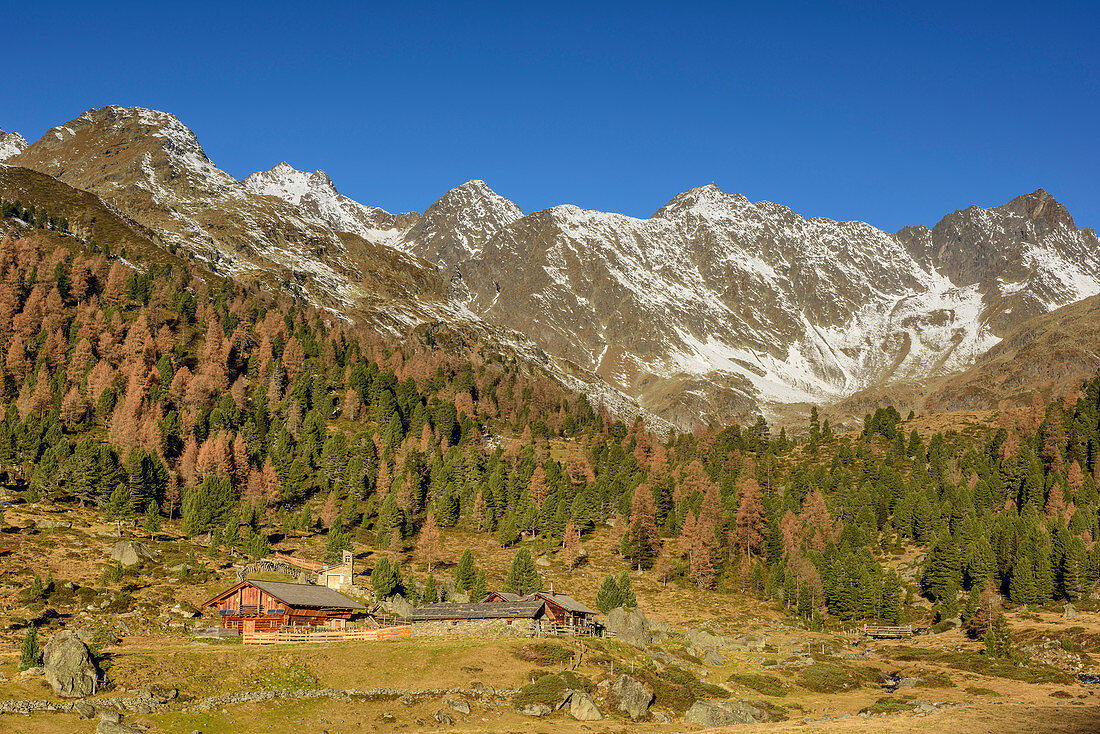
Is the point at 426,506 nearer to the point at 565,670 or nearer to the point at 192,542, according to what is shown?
the point at 192,542

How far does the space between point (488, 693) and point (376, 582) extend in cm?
3945

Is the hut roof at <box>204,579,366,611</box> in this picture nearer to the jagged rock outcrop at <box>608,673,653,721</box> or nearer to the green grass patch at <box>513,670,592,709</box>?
the green grass patch at <box>513,670,592,709</box>

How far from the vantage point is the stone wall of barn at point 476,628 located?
86125 millimetres

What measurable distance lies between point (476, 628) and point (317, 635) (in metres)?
15.5

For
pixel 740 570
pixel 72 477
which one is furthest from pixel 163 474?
pixel 740 570

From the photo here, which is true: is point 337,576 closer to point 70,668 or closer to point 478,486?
point 70,668

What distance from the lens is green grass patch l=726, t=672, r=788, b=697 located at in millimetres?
83062

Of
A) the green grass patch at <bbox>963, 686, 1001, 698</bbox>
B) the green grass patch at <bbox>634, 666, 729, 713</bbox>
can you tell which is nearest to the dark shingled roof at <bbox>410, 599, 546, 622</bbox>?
the green grass patch at <bbox>634, 666, 729, 713</bbox>

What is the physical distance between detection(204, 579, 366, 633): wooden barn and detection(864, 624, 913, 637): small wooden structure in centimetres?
7111

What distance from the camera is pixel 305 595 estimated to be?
291 feet

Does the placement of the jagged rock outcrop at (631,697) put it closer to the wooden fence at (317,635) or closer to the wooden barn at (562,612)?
the wooden barn at (562,612)

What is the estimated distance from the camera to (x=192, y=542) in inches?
4756

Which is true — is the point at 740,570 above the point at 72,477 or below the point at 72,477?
below

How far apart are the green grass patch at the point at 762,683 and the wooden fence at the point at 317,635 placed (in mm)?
32993
